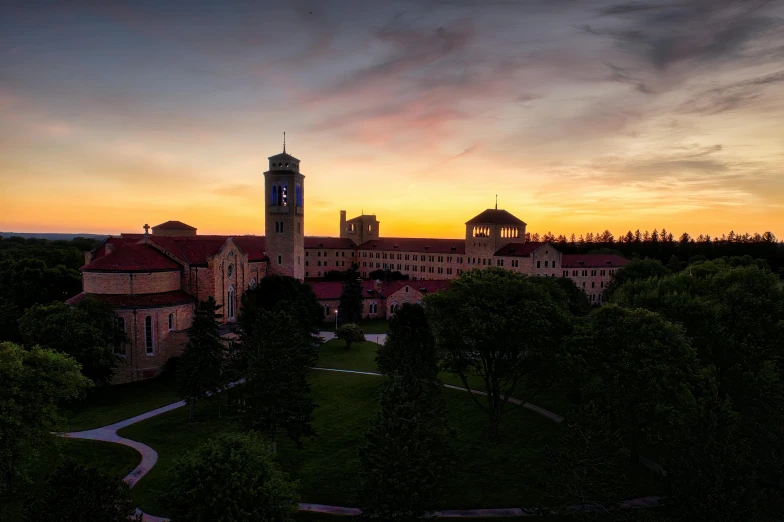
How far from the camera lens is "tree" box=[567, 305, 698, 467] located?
2277 centimetres

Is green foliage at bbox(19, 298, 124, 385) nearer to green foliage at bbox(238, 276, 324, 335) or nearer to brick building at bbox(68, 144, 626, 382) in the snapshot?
brick building at bbox(68, 144, 626, 382)

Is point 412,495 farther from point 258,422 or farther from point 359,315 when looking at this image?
point 359,315

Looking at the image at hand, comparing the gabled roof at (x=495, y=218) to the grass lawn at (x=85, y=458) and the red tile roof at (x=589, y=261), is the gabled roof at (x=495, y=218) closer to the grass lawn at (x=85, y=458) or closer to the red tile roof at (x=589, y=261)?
the red tile roof at (x=589, y=261)

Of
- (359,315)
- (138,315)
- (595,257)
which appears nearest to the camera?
(138,315)

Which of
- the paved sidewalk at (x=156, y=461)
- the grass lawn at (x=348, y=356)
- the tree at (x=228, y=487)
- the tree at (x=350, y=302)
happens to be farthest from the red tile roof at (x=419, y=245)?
the tree at (x=228, y=487)

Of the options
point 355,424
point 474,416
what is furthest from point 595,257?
point 355,424

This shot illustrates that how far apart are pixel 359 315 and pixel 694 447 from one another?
55606mm

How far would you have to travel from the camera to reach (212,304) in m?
35.1

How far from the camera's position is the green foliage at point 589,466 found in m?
18.9

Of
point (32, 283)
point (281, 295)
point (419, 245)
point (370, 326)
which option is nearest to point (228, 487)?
point (281, 295)

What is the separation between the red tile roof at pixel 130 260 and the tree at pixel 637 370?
39.4 metres

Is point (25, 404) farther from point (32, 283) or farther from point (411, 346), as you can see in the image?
point (32, 283)

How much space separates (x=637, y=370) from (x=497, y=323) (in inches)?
284

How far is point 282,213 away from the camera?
69.6 metres
